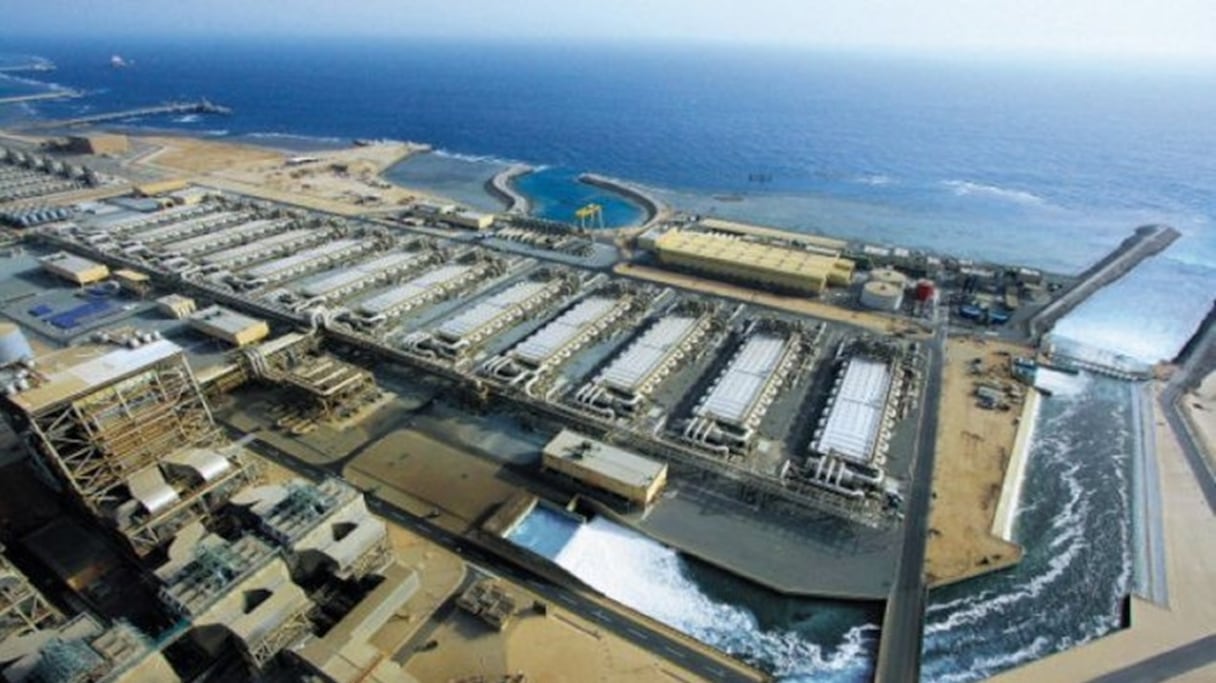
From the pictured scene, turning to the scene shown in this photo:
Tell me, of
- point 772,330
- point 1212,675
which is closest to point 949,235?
point 772,330

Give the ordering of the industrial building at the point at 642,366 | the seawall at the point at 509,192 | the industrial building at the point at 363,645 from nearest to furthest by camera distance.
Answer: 1. the industrial building at the point at 363,645
2. the industrial building at the point at 642,366
3. the seawall at the point at 509,192

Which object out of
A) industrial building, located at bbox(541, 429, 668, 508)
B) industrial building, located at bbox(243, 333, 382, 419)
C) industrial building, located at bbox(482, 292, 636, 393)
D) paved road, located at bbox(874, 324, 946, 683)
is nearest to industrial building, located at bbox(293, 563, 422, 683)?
industrial building, located at bbox(541, 429, 668, 508)

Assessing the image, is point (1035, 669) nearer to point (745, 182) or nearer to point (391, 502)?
point (391, 502)

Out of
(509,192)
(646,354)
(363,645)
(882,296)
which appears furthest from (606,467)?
(509,192)

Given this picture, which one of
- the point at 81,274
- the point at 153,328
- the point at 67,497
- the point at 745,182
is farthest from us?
the point at 745,182

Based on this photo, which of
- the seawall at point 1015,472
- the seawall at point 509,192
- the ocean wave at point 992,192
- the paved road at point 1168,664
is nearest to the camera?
the paved road at point 1168,664

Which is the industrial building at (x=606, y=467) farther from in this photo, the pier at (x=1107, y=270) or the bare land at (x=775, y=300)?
the pier at (x=1107, y=270)

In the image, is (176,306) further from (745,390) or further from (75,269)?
(745,390)

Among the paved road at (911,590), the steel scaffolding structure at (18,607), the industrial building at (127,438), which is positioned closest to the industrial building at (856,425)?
the paved road at (911,590)
